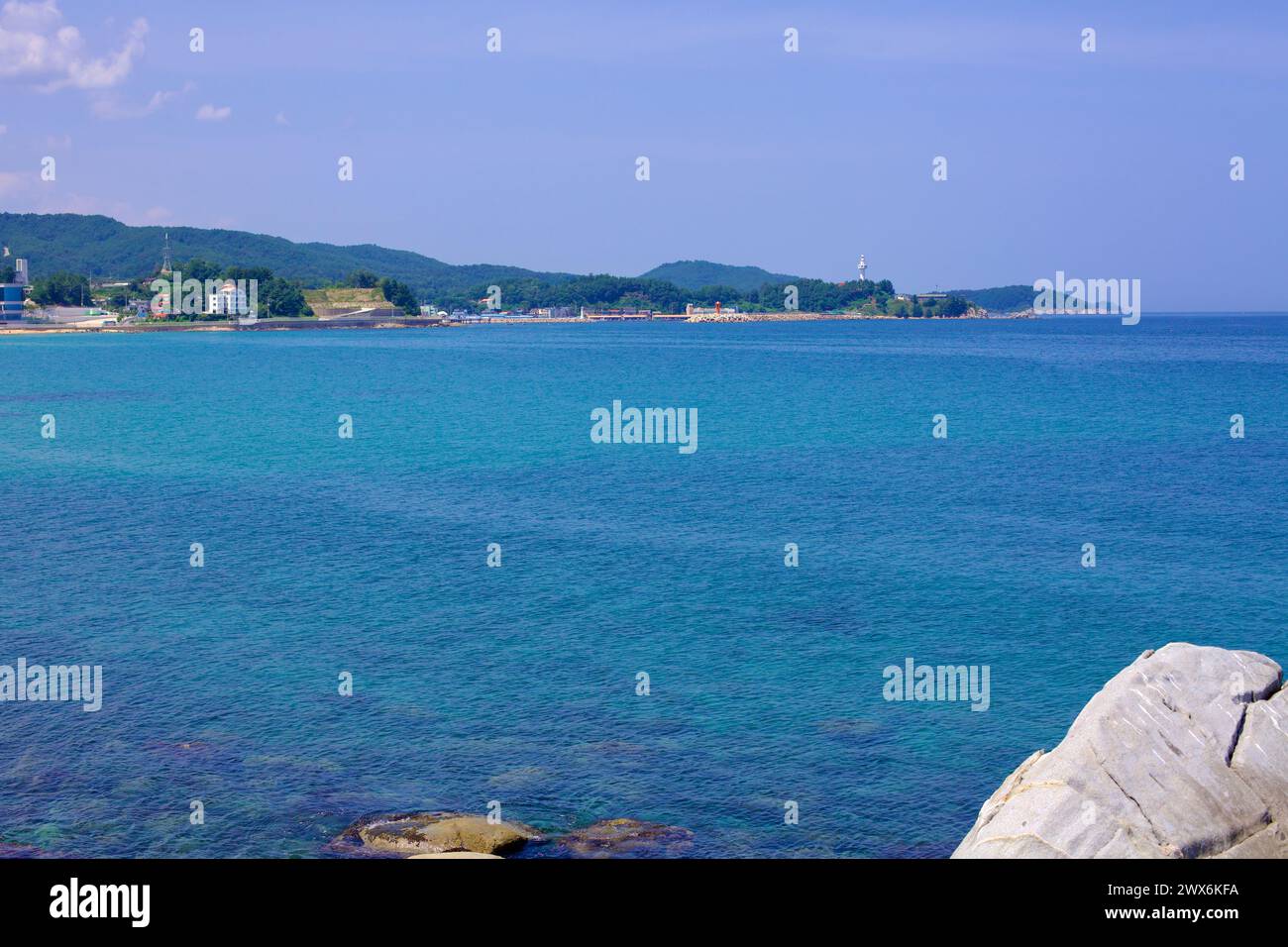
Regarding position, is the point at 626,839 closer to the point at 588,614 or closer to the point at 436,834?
the point at 436,834

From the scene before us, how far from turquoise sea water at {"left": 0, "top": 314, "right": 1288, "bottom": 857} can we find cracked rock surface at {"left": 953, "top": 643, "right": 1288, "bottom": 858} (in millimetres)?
6173

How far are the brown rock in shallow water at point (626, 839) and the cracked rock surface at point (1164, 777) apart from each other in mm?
6666

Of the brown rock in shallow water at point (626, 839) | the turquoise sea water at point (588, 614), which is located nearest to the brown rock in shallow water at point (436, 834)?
the turquoise sea water at point (588, 614)

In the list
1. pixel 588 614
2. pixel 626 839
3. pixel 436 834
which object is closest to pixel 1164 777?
pixel 626 839

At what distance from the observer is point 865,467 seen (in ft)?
225

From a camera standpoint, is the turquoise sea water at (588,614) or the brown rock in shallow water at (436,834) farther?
the turquoise sea water at (588,614)

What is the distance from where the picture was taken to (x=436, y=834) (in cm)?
2217

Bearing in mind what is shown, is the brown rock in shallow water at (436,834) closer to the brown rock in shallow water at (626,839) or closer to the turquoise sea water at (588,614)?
the turquoise sea water at (588,614)

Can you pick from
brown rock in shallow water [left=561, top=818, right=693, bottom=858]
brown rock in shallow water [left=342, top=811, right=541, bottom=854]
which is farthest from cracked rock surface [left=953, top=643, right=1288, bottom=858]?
brown rock in shallow water [left=342, top=811, right=541, bottom=854]

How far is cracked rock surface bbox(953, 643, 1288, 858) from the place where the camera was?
15.7 meters

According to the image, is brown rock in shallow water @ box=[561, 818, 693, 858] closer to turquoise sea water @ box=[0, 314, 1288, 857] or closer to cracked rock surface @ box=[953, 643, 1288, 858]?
turquoise sea water @ box=[0, 314, 1288, 857]

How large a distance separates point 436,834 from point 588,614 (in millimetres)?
16340

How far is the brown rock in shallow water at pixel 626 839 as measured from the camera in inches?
864

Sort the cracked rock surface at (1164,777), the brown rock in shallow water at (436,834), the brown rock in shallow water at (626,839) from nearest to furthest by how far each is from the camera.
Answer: the cracked rock surface at (1164,777) → the brown rock in shallow water at (436,834) → the brown rock in shallow water at (626,839)
